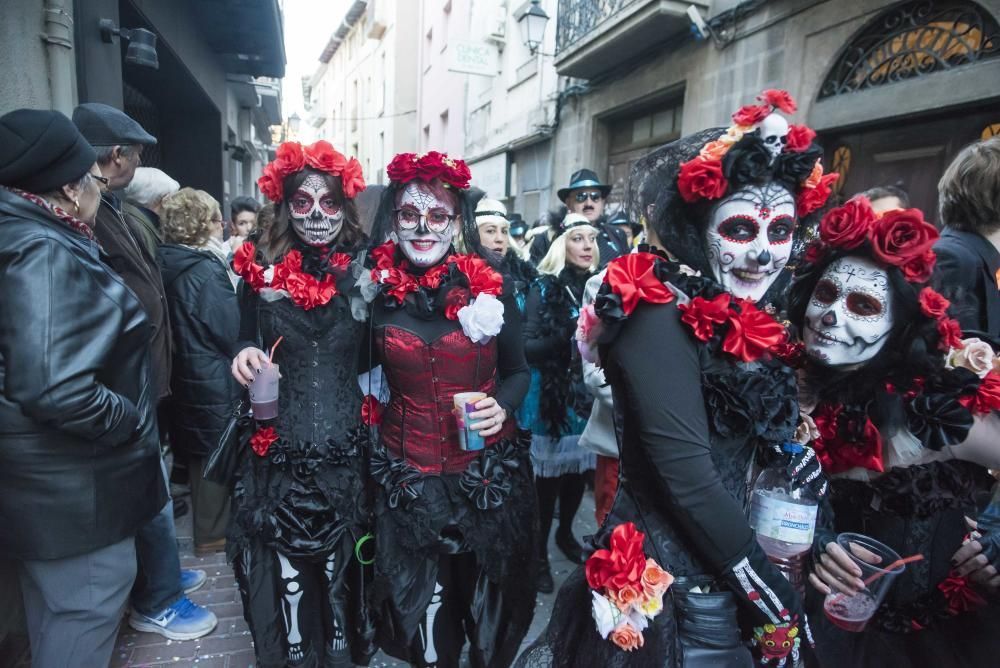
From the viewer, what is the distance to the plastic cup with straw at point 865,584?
1414mm

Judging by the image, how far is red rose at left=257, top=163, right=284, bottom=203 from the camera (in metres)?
2.26

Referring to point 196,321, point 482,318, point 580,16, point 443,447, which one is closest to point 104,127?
point 196,321

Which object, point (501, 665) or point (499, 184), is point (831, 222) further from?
point (499, 184)

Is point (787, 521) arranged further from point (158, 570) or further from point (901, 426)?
point (158, 570)

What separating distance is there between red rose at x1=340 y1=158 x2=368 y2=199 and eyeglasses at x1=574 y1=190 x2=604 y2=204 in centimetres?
267

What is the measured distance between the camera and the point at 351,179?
7.48 ft

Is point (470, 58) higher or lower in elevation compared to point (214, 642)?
higher

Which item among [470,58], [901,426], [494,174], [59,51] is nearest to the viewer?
[901,426]

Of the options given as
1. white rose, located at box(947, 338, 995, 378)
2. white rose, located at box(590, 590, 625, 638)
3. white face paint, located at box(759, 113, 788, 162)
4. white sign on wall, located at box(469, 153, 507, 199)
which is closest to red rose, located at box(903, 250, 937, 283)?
white rose, located at box(947, 338, 995, 378)

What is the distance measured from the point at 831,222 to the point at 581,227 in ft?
6.82

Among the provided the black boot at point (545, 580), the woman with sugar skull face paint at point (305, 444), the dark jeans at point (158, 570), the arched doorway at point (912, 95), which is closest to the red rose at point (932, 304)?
the woman with sugar skull face paint at point (305, 444)

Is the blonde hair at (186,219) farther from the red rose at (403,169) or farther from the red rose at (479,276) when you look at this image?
the red rose at (479,276)

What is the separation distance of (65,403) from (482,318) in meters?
1.29

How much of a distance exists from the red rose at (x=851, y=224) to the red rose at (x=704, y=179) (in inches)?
16.5
